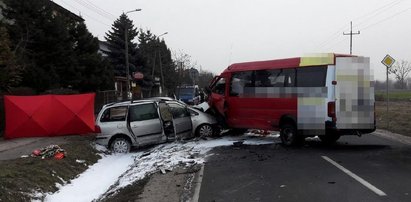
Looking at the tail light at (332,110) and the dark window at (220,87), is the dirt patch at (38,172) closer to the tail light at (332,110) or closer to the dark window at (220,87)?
the dark window at (220,87)

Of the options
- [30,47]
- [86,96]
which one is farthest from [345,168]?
[30,47]

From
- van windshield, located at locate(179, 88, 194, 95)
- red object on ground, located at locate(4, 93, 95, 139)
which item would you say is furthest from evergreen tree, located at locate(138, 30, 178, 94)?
red object on ground, located at locate(4, 93, 95, 139)

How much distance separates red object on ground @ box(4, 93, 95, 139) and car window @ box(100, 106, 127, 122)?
303 cm

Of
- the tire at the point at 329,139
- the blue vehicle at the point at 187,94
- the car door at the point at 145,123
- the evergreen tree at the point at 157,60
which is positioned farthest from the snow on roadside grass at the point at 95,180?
the evergreen tree at the point at 157,60

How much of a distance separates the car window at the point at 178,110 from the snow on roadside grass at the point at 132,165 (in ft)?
3.72

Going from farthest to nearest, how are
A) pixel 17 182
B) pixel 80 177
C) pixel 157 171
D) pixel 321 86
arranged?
pixel 321 86 → pixel 80 177 → pixel 157 171 → pixel 17 182

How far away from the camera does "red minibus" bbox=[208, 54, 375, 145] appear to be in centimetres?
1370

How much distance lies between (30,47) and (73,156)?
1896 cm

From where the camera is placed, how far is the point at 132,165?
557 inches

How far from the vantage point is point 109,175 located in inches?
522

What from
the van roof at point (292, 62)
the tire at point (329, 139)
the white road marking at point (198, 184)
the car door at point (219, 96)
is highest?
the van roof at point (292, 62)

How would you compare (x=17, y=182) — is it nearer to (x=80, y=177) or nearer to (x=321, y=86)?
(x=80, y=177)

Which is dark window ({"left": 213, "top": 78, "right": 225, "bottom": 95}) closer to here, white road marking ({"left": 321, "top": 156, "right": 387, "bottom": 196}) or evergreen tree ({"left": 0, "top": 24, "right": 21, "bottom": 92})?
white road marking ({"left": 321, "top": 156, "right": 387, "bottom": 196})

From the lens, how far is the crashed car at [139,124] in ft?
54.8
